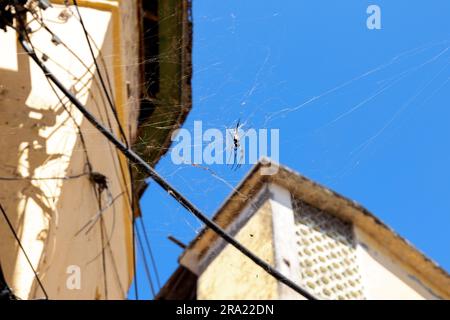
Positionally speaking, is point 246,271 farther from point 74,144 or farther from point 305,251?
point 74,144

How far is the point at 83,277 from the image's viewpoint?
6.29 m

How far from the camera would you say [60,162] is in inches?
233

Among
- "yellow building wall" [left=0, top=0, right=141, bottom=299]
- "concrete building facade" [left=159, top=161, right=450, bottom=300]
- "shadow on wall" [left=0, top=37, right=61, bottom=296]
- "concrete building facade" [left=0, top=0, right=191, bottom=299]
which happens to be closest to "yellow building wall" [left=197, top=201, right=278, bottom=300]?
"concrete building facade" [left=159, top=161, right=450, bottom=300]

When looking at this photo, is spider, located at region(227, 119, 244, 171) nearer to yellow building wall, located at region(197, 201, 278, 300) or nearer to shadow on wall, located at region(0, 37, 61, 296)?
shadow on wall, located at region(0, 37, 61, 296)

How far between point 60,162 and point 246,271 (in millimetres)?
4791


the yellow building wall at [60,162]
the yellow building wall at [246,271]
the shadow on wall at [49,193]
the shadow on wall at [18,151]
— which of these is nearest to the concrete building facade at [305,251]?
the yellow building wall at [246,271]

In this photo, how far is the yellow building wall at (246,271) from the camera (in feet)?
30.9

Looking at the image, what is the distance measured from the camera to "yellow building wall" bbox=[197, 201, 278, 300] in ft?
30.9

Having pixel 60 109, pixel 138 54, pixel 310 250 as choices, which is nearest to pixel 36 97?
pixel 60 109

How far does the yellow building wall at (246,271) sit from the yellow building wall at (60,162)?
7.04 feet

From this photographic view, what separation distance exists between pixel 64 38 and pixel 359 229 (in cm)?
560

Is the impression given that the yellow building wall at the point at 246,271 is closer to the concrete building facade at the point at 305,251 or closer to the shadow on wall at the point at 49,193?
the concrete building facade at the point at 305,251

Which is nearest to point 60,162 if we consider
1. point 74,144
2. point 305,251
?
point 74,144
